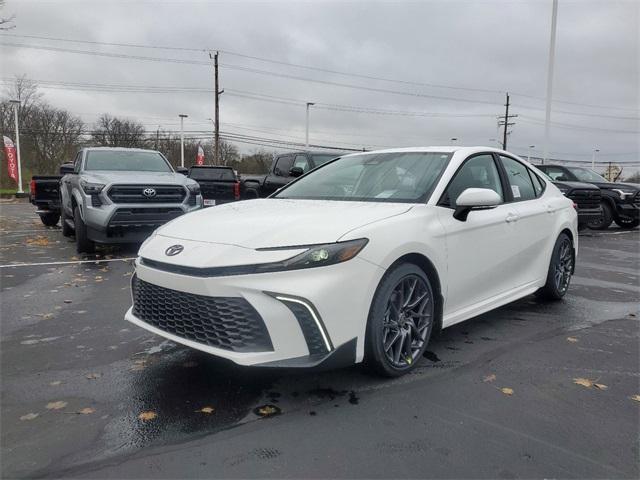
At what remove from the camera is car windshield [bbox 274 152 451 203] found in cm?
389

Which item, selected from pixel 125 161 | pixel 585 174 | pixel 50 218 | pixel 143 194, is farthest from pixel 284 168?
pixel 585 174

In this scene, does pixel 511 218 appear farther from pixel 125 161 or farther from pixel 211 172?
pixel 211 172

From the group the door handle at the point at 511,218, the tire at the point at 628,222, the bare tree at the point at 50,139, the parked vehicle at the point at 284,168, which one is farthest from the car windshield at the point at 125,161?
the bare tree at the point at 50,139

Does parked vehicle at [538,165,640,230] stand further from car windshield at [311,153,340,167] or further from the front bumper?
the front bumper

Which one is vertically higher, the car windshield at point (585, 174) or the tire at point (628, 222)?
the car windshield at point (585, 174)

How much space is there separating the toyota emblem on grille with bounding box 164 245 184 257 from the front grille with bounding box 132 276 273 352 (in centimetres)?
22

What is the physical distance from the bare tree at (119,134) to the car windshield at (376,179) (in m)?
50.5

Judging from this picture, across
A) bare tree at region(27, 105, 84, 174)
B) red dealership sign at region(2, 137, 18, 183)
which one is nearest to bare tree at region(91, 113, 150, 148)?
bare tree at region(27, 105, 84, 174)

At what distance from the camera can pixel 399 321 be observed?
3.34 metres

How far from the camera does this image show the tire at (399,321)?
3105 millimetres

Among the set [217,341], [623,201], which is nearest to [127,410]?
[217,341]

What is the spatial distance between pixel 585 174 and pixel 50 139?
4524cm

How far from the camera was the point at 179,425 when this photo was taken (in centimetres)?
276

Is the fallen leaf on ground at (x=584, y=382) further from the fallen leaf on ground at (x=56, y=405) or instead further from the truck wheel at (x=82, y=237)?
the truck wheel at (x=82, y=237)
